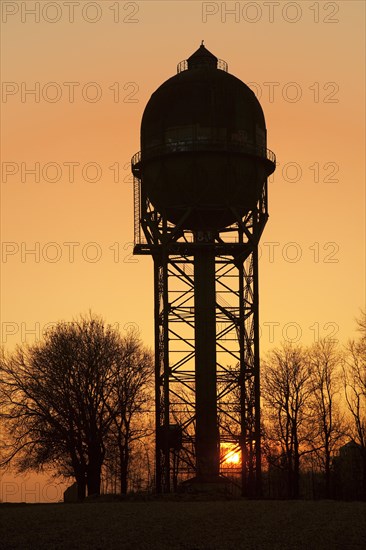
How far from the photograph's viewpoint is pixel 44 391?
55.8 m

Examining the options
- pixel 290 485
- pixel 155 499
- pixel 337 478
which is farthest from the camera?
pixel 337 478

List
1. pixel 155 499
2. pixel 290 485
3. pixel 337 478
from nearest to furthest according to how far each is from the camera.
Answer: pixel 155 499 → pixel 290 485 → pixel 337 478

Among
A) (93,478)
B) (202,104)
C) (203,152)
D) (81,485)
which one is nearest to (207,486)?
(93,478)

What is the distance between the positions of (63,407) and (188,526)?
74.4 feet

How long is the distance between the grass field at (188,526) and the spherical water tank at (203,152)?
56.0ft

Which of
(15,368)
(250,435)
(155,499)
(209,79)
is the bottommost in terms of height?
(155,499)

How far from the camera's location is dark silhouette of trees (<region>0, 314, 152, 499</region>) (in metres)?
55.8

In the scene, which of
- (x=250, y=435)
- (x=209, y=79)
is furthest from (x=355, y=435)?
(x=209, y=79)

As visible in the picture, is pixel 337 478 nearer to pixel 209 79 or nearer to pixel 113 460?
pixel 113 460

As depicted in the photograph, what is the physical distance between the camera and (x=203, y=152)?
51.4m

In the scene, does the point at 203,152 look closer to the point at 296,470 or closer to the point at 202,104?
the point at 202,104

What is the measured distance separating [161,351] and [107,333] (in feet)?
27.7

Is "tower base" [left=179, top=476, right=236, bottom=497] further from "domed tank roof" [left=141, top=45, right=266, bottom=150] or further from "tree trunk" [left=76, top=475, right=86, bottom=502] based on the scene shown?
"domed tank roof" [left=141, top=45, right=266, bottom=150]

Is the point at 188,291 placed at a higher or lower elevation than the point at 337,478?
higher
